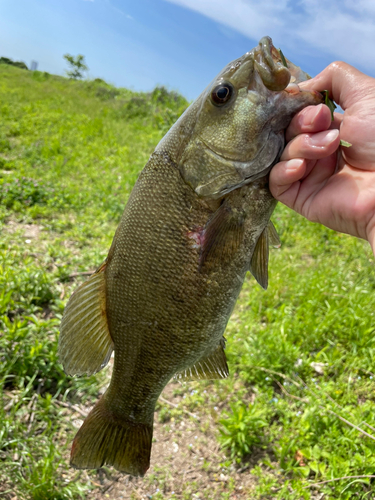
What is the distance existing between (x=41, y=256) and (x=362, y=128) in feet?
12.8

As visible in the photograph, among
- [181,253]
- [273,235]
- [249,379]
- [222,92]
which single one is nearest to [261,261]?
[273,235]

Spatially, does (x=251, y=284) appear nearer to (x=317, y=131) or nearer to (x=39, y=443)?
(x=39, y=443)

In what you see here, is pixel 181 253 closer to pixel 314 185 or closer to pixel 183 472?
pixel 314 185

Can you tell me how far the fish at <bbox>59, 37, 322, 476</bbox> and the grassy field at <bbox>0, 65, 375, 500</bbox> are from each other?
3.72 feet

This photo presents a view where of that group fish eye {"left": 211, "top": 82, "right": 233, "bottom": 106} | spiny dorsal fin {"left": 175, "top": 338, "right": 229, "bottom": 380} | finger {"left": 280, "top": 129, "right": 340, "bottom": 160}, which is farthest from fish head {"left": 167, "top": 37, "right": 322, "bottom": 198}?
spiny dorsal fin {"left": 175, "top": 338, "right": 229, "bottom": 380}

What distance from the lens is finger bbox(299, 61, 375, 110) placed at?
1.64 m

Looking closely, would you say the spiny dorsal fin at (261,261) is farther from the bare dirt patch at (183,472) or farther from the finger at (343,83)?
the bare dirt patch at (183,472)

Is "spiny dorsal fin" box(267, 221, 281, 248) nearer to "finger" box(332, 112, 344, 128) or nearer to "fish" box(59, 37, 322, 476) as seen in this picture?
"fish" box(59, 37, 322, 476)

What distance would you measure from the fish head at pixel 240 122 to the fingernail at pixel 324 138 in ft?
0.45

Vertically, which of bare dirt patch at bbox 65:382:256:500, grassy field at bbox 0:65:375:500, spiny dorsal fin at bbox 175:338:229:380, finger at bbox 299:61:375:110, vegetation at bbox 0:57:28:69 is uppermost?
vegetation at bbox 0:57:28:69

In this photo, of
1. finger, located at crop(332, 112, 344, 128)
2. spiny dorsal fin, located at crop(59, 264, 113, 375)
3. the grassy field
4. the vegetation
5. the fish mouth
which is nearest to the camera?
the fish mouth

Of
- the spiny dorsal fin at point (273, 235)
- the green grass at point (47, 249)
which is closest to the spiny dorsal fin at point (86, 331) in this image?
the spiny dorsal fin at point (273, 235)

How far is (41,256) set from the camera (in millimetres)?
4488

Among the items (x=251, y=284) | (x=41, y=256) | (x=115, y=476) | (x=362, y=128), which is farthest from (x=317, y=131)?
(x=41, y=256)
